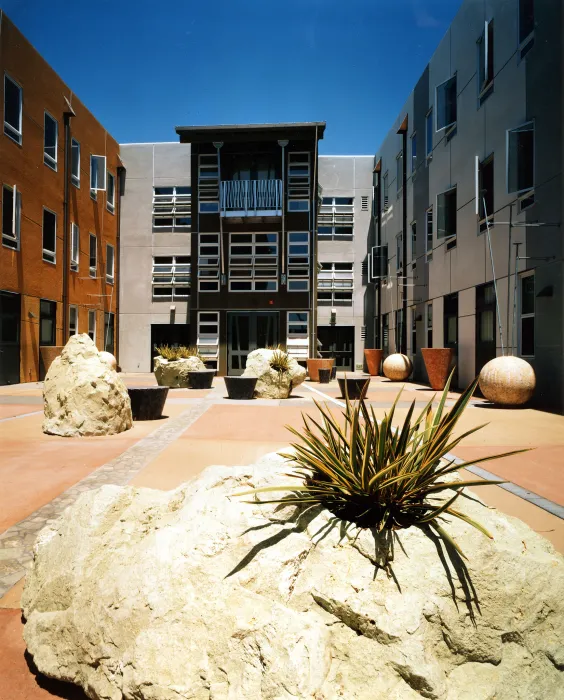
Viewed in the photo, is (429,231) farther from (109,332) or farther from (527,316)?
(109,332)

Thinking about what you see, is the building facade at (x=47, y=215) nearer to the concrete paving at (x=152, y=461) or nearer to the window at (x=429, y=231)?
the concrete paving at (x=152, y=461)

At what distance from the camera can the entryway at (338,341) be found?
2798 cm

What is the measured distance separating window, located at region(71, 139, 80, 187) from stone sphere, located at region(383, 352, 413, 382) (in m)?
15.4

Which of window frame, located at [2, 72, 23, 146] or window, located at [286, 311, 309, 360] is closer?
window frame, located at [2, 72, 23, 146]

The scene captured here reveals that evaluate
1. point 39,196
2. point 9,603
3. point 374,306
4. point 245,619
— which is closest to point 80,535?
point 9,603

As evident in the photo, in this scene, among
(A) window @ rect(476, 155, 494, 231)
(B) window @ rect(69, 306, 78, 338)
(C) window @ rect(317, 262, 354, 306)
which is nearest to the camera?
(A) window @ rect(476, 155, 494, 231)

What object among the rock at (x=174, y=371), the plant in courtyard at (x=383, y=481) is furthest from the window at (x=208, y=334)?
the plant in courtyard at (x=383, y=481)

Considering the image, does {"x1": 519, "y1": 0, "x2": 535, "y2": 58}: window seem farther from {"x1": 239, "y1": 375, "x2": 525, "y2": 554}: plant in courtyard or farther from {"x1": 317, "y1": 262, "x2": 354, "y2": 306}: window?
{"x1": 317, "y1": 262, "x2": 354, "y2": 306}: window

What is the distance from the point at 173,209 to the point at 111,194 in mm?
3198

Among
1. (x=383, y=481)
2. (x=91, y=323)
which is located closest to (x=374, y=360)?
(x=91, y=323)

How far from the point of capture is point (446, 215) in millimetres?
16609

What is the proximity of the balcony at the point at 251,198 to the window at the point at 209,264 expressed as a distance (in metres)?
1.55

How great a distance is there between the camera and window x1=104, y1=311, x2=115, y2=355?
83.1 feet

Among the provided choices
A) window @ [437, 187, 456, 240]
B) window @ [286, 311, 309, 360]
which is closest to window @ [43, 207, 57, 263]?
window @ [286, 311, 309, 360]
